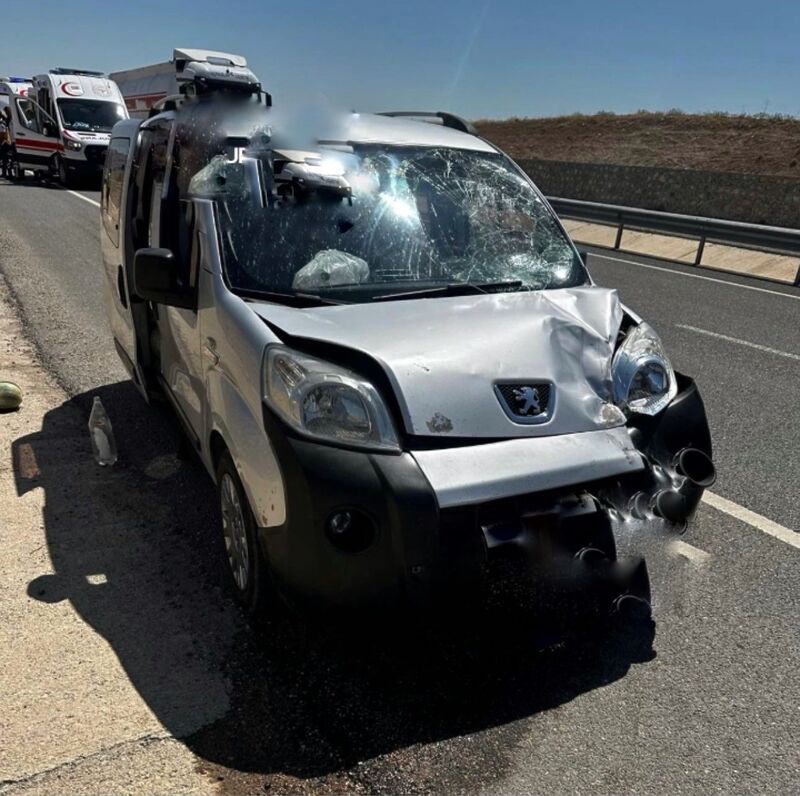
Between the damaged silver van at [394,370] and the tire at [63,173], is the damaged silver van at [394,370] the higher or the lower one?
the higher one

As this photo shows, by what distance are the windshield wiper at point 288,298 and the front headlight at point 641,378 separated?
117 cm

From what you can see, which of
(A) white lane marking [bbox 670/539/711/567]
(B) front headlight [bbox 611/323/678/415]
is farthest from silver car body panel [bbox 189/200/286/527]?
(A) white lane marking [bbox 670/539/711/567]

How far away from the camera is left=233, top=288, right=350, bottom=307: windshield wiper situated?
3.10 meters

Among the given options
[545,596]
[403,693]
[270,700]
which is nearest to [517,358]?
[545,596]

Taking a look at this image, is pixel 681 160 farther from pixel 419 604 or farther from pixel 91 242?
pixel 419 604

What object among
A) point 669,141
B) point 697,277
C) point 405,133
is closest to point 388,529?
point 405,133

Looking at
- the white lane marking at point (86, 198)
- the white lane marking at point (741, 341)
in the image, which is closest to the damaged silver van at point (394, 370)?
the white lane marking at point (741, 341)

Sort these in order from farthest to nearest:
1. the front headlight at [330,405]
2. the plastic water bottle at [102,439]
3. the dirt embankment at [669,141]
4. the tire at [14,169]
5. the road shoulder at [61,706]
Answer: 1. the dirt embankment at [669,141]
2. the tire at [14,169]
3. the plastic water bottle at [102,439]
4. the front headlight at [330,405]
5. the road shoulder at [61,706]

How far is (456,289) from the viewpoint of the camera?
3373 mm

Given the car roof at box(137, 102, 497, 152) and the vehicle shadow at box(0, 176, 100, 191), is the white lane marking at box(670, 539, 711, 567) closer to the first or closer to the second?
the car roof at box(137, 102, 497, 152)

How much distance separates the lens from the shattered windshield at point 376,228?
3.28 metres

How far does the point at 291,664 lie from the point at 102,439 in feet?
7.53

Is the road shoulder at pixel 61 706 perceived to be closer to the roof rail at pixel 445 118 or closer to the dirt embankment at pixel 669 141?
the roof rail at pixel 445 118

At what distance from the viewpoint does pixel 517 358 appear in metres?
2.82
